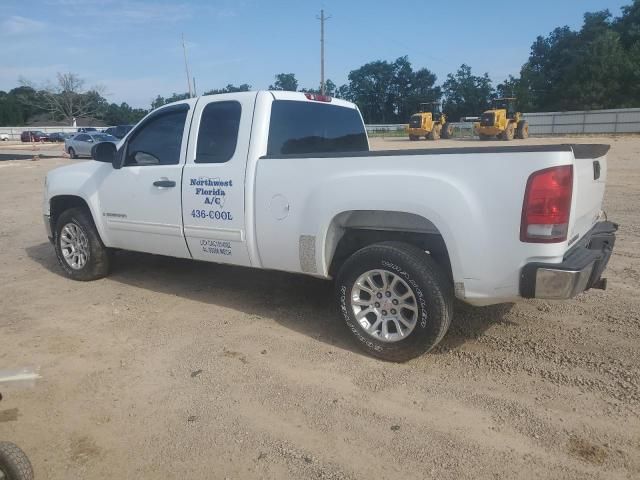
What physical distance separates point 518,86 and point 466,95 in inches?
612

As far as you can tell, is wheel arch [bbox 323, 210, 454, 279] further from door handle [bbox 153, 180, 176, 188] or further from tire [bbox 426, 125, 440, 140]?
tire [bbox 426, 125, 440, 140]

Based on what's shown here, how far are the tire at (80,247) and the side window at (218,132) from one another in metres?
1.83

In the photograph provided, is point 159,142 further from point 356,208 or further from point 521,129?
point 521,129

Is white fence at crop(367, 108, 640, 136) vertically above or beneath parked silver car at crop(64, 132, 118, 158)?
above

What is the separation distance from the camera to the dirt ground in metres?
2.68

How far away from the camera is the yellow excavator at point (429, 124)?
36219 mm

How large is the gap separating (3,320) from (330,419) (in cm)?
341

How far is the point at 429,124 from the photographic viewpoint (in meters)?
36.6

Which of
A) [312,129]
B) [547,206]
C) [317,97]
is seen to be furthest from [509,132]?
[547,206]

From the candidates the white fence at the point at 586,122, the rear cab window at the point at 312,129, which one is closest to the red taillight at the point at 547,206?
the rear cab window at the point at 312,129

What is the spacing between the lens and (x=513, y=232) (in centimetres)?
309

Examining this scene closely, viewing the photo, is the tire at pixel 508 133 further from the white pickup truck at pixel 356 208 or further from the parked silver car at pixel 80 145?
the white pickup truck at pixel 356 208

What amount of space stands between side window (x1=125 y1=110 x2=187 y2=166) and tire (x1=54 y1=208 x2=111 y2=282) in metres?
0.96

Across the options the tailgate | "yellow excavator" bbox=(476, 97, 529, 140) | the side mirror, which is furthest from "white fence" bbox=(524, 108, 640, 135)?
the side mirror
